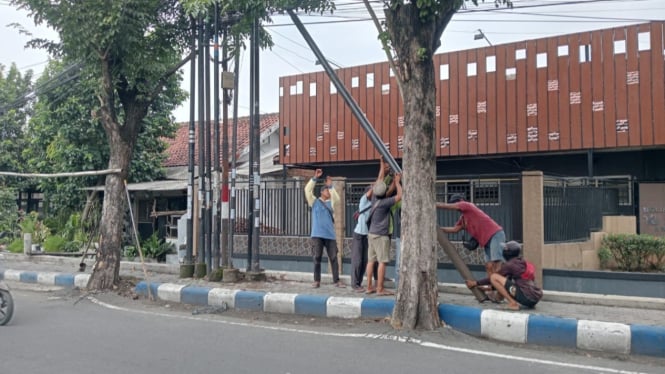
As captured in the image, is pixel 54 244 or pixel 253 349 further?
pixel 54 244

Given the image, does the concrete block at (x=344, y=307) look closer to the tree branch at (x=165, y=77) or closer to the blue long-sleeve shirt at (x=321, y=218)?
the blue long-sleeve shirt at (x=321, y=218)

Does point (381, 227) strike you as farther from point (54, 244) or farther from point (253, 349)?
point (54, 244)

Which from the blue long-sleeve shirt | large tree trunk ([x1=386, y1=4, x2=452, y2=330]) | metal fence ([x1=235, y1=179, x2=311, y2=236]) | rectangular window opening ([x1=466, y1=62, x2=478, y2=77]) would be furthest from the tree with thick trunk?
rectangular window opening ([x1=466, y1=62, x2=478, y2=77])

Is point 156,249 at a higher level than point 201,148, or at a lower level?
lower

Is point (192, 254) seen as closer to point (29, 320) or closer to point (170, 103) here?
point (29, 320)

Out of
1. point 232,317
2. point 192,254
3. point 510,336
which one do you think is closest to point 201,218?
point 192,254

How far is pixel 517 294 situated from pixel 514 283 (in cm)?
14

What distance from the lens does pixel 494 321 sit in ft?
22.1

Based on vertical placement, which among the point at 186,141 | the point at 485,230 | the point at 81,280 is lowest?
the point at 81,280

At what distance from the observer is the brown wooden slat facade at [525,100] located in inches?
565

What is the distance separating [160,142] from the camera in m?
19.5

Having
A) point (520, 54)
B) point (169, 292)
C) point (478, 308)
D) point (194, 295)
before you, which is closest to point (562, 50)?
point (520, 54)

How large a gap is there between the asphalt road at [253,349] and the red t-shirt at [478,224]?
6.24 ft

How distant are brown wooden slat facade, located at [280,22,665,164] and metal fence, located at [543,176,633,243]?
1.85m
